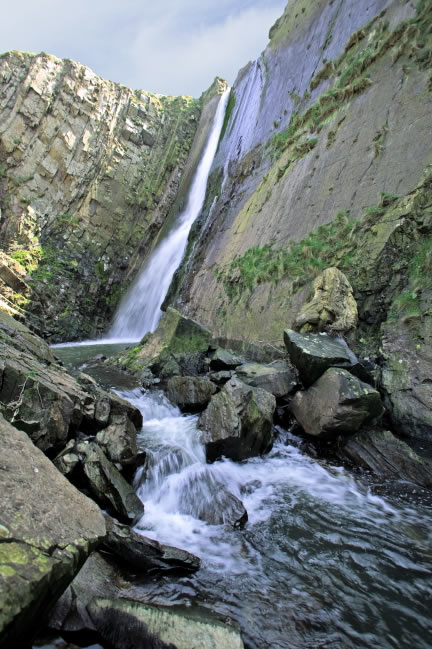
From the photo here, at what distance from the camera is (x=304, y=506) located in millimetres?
3924

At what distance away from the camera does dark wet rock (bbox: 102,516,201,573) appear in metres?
2.69

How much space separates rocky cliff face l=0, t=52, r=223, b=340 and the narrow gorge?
156 inches

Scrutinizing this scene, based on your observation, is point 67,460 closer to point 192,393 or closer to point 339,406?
point 192,393

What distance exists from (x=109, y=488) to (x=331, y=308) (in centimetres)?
520

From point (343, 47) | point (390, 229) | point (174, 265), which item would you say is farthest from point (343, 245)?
point (174, 265)

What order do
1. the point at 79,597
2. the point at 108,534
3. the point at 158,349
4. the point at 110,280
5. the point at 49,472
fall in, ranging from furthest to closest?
the point at 110,280
the point at 158,349
the point at 108,534
the point at 49,472
the point at 79,597

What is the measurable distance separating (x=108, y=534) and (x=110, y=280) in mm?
22962

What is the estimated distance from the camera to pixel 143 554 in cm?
271

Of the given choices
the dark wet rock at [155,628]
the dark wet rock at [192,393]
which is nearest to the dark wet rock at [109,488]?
the dark wet rock at [155,628]

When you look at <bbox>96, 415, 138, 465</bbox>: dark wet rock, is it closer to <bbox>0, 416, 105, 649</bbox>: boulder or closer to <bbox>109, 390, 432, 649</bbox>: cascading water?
<bbox>109, 390, 432, 649</bbox>: cascading water

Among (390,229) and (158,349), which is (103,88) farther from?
(390,229)

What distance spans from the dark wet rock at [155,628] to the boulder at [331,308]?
212 inches

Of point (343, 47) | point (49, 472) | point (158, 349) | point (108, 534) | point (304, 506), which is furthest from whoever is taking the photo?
point (343, 47)

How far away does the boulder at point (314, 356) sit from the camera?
5.45m
